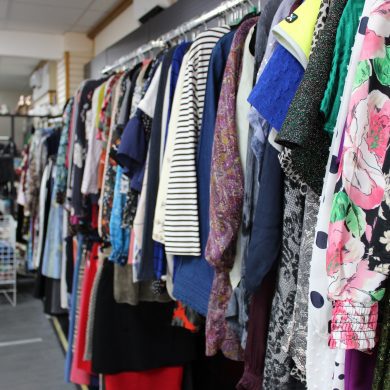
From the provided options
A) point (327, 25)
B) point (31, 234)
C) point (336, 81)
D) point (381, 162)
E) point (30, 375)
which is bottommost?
point (30, 375)

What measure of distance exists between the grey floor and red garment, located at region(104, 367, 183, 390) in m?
0.93

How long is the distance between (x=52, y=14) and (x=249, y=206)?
4680mm

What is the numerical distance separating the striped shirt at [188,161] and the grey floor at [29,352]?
2.07m

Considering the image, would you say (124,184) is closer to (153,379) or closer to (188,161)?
(188,161)

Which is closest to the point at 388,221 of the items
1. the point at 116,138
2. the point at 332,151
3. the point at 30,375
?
the point at 332,151

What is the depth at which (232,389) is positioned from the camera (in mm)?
2463

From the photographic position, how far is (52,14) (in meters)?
5.21

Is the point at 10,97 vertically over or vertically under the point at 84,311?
over

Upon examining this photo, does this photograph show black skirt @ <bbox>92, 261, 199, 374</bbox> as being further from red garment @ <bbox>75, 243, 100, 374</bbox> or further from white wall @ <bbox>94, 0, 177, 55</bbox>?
white wall @ <bbox>94, 0, 177, 55</bbox>

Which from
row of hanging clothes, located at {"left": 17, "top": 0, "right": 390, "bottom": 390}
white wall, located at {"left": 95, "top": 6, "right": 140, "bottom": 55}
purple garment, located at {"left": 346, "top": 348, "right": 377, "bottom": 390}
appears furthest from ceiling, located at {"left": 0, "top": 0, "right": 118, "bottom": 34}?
purple garment, located at {"left": 346, "top": 348, "right": 377, "bottom": 390}

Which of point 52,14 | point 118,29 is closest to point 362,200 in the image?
point 118,29

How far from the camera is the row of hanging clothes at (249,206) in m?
0.76

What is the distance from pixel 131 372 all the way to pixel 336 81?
1854 millimetres

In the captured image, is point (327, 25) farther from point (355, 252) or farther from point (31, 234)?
point (31, 234)
